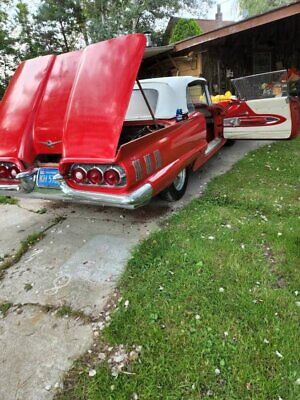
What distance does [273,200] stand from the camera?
398 cm

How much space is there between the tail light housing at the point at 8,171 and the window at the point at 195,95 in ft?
8.39

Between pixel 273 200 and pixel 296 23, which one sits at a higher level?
pixel 296 23

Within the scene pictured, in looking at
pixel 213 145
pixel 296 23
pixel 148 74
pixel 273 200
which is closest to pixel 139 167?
pixel 273 200

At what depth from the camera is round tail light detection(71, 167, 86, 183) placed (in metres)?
2.90

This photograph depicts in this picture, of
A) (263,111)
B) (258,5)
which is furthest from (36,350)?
(258,5)

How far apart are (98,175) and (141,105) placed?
6.64ft

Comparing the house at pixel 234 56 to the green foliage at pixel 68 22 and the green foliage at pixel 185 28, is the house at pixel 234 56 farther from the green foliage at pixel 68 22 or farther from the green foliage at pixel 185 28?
the green foliage at pixel 68 22

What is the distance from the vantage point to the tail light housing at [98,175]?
9.12ft

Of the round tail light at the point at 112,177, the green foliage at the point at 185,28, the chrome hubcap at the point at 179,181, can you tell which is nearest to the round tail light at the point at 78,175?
the round tail light at the point at 112,177

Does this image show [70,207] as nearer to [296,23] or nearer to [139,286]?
[139,286]

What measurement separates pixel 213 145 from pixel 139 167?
2.85m

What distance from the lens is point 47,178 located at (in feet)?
10.5

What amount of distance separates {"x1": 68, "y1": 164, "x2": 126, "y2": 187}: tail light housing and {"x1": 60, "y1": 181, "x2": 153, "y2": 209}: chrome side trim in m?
0.10

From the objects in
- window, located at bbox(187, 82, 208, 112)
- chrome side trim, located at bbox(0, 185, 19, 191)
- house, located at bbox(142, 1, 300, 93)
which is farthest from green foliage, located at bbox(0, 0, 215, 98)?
chrome side trim, located at bbox(0, 185, 19, 191)
